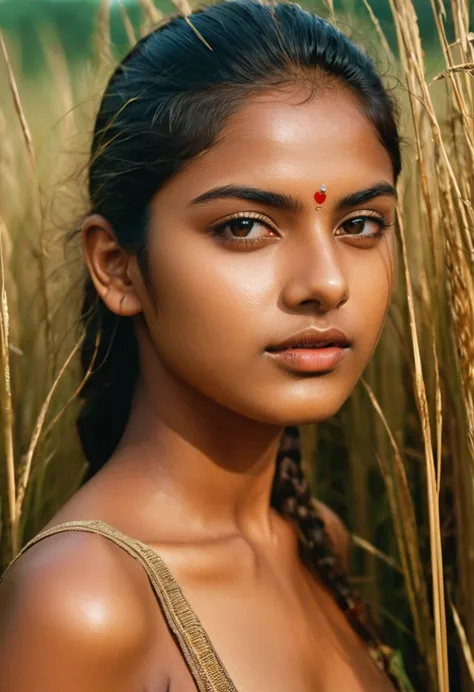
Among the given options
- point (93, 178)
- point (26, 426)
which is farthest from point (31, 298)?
point (93, 178)

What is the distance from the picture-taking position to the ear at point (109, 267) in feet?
4.24

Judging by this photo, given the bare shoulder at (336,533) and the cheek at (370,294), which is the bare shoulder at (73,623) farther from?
the bare shoulder at (336,533)

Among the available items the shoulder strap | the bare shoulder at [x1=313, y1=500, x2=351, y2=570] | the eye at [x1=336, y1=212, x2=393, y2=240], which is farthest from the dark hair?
the bare shoulder at [x1=313, y1=500, x2=351, y2=570]

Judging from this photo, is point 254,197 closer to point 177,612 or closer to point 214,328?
point 214,328

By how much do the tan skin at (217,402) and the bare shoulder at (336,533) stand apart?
336 mm

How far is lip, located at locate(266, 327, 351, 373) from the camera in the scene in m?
1.18

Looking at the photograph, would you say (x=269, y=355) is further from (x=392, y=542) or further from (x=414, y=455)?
(x=392, y=542)

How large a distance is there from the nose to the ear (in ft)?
0.75

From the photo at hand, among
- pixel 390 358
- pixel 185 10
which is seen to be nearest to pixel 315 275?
pixel 185 10

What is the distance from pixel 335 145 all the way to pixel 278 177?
3.7 inches

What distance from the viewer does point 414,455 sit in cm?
191

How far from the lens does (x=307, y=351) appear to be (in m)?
1.18

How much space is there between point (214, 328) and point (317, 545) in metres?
0.50

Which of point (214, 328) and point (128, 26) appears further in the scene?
point (128, 26)
